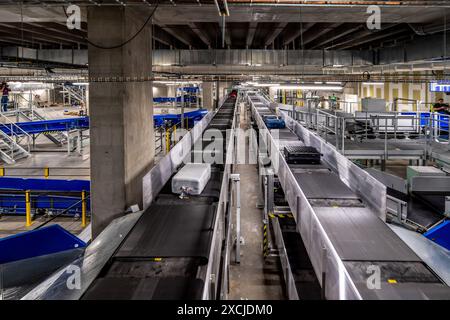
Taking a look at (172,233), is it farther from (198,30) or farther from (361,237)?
(198,30)

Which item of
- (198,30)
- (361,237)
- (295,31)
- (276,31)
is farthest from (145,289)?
(295,31)

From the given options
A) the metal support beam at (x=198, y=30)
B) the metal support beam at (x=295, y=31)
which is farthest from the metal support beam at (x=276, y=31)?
the metal support beam at (x=198, y=30)

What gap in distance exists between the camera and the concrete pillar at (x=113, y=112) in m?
5.69

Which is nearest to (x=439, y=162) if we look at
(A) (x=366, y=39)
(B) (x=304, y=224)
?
(A) (x=366, y=39)

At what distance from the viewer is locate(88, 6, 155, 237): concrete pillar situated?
5691 mm

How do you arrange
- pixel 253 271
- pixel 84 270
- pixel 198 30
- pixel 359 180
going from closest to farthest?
pixel 84 270, pixel 359 180, pixel 253 271, pixel 198 30

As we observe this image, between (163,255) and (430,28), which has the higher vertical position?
(430,28)

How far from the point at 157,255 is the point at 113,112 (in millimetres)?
3231

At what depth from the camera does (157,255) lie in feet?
10.7

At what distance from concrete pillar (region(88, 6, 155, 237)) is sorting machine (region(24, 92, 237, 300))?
3.41ft

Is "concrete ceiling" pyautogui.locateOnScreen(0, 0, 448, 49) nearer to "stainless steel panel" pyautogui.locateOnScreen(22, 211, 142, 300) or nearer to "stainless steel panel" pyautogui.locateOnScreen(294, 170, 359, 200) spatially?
"stainless steel panel" pyautogui.locateOnScreen(294, 170, 359, 200)

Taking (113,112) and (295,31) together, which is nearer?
(113,112)

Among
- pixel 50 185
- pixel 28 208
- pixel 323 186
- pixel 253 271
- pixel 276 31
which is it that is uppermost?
pixel 276 31

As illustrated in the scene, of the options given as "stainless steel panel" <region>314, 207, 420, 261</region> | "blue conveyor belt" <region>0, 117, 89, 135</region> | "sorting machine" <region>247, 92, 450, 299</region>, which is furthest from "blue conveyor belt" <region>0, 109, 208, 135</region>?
"stainless steel panel" <region>314, 207, 420, 261</region>
